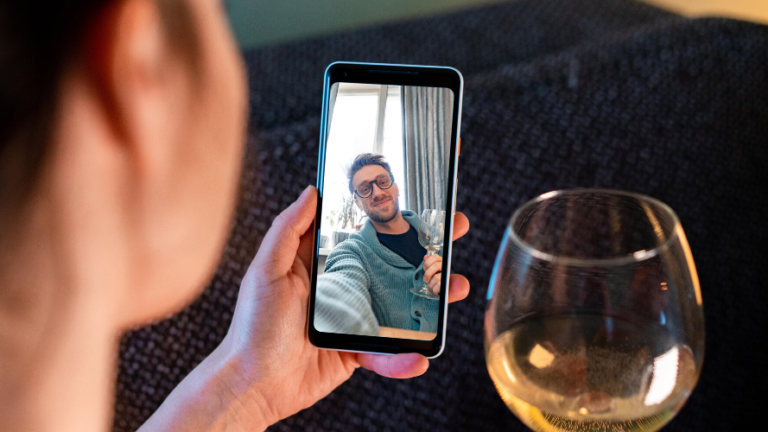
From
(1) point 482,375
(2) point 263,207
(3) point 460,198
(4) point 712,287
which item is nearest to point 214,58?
(2) point 263,207

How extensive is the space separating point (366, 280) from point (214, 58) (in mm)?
344

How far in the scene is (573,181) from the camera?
1.53 feet

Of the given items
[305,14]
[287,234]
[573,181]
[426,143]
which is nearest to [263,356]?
[287,234]

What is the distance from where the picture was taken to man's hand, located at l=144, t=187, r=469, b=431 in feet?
1.24

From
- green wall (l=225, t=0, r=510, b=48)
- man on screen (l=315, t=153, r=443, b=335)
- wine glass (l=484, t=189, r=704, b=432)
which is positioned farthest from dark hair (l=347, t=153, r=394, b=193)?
green wall (l=225, t=0, r=510, b=48)

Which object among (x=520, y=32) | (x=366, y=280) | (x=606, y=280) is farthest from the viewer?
(x=520, y=32)

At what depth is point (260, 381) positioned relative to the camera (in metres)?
0.38

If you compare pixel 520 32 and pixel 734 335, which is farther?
pixel 520 32

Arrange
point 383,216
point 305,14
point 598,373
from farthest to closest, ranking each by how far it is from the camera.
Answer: point 305,14 < point 383,216 < point 598,373

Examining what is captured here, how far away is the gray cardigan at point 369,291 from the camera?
369mm

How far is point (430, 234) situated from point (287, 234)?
0.10 m

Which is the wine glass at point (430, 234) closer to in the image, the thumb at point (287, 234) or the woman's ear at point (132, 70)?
the thumb at point (287, 234)

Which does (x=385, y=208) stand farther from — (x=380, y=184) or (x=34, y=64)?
(x=34, y=64)

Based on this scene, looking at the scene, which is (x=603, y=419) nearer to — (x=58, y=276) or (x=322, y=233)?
(x=322, y=233)
